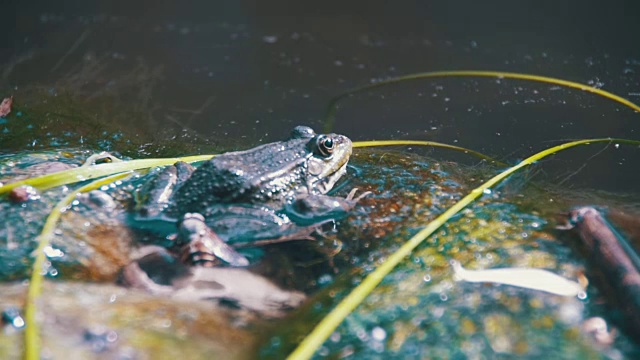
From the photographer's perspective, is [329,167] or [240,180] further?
[329,167]

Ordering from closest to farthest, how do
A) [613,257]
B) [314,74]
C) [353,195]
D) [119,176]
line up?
1. [613,257]
2. [119,176]
3. [353,195]
4. [314,74]

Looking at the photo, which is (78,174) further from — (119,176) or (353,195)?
(353,195)

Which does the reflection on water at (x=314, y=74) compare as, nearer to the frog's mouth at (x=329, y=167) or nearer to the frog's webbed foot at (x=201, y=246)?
the frog's mouth at (x=329, y=167)

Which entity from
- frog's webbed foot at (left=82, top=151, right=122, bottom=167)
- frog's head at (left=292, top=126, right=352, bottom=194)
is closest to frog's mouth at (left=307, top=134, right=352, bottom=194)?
frog's head at (left=292, top=126, right=352, bottom=194)

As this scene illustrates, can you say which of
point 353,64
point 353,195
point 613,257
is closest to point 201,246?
point 353,195

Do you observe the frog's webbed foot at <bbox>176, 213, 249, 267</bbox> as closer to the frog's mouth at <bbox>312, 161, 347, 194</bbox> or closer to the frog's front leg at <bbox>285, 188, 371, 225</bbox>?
the frog's front leg at <bbox>285, 188, 371, 225</bbox>

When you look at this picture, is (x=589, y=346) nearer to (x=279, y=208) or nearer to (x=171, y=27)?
(x=279, y=208)
